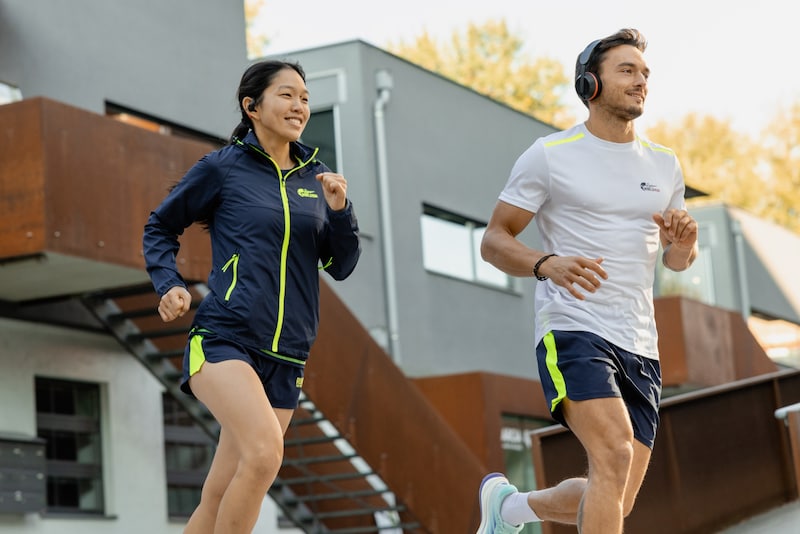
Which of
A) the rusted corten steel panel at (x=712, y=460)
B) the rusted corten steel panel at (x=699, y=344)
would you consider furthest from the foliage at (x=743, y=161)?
the rusted corten steel panel at (x=712, y=460)

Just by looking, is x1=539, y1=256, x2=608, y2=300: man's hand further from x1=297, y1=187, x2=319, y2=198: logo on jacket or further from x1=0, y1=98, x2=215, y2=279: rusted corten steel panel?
x1=0, y1=98, x2=215, y2=279: rusted corten steel panel

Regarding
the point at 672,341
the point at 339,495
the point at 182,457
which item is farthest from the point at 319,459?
the point at 672,341

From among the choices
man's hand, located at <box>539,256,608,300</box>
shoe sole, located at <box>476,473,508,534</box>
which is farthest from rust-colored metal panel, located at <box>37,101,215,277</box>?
man's hand, located at <box>539,256,608,300</box>

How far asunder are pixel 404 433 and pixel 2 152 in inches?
231

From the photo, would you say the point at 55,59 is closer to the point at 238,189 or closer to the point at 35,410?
the point at 35,410

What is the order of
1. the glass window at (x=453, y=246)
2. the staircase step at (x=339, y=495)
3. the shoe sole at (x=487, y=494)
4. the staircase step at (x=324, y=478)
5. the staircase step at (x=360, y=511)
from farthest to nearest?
the glass window at (x=453, y=246) → the staircase step at (x=360, y=511) → the staircase step at (x=339, y=495) → the staircase step at (x=324, y=478) → the shoe sole at (x=487, y=494)

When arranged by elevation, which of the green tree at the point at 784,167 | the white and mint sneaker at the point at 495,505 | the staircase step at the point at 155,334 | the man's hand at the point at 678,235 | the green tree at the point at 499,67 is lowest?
the white and mint sneaker at the point at 495,505

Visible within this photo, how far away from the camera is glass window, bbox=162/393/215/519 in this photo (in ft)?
60.1

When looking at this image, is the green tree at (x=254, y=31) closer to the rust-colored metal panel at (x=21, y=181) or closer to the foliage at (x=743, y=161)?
the foliage at (x=743, y=161)

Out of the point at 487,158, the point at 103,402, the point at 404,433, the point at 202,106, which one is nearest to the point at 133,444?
the point at 103,402

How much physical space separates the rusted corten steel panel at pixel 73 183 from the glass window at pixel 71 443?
310 centimetres

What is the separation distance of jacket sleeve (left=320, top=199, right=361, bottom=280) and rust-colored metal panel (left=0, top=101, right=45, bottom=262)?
7.79 meters

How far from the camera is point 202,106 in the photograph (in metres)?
19.3

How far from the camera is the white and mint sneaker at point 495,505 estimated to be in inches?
281
